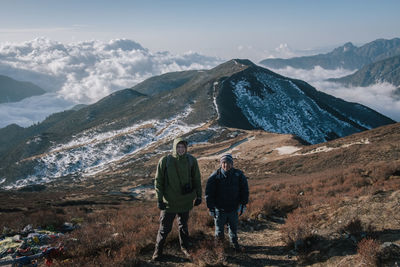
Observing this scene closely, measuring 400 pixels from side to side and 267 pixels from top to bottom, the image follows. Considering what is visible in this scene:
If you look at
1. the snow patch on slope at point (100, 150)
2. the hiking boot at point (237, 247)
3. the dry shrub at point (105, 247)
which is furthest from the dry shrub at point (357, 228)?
the snow patch on slope at point (100, 150)

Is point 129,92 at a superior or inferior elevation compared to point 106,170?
superior

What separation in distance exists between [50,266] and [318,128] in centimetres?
7969

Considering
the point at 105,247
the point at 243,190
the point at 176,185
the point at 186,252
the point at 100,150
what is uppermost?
the point at 176,185

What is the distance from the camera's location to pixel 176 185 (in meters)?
5.51

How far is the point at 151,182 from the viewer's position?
35.7 meters

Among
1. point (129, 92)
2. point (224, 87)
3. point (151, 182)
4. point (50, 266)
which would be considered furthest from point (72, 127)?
point (50, 266)

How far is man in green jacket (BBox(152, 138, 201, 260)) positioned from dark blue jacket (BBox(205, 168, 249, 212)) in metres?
0.28

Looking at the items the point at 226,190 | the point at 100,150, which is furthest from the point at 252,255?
the point at 100,150

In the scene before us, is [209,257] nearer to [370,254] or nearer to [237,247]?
[237,247]

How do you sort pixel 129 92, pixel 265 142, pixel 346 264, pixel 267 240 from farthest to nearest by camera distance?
pixel 129 92 < pixel 265 142 < pixel 267 240 < pixel 346 264

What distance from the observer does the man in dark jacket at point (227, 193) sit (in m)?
5.75

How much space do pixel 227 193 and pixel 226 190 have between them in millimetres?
66

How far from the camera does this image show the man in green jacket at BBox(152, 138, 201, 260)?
5.46 meters

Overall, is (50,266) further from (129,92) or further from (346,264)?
(129,92)
